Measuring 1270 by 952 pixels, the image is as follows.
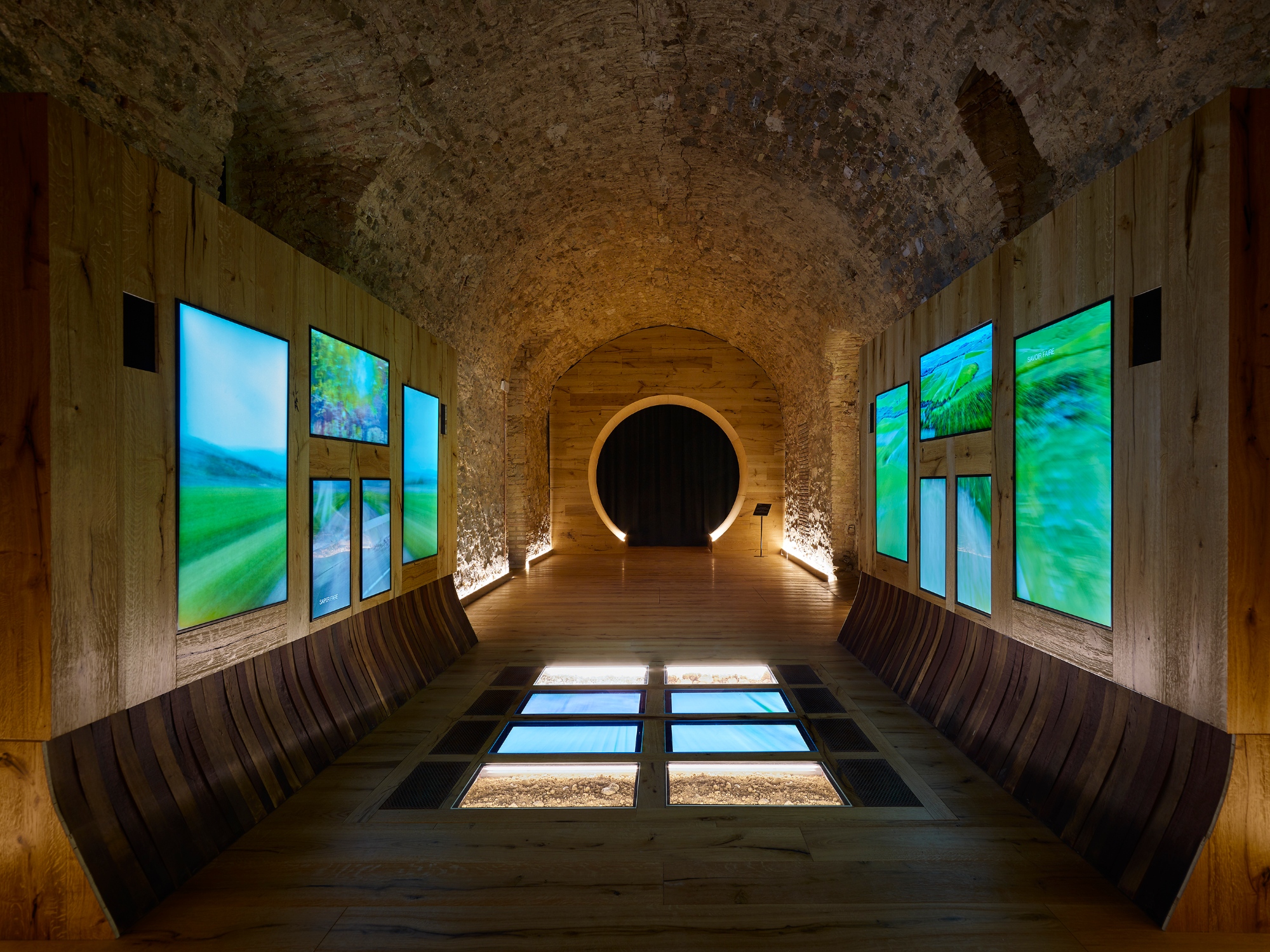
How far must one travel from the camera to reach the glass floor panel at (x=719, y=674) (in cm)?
354

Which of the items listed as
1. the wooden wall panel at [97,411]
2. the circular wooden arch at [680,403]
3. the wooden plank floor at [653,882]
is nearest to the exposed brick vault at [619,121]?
the wooden wall panel at [97,411]

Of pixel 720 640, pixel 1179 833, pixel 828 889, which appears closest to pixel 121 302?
pixel 828 889

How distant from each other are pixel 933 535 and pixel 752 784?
5.23ft

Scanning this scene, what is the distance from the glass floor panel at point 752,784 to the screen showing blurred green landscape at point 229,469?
1676mm

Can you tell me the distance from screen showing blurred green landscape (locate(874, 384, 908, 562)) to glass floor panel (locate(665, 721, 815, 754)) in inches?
51.0

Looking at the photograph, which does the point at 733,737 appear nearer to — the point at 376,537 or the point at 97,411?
the point at 376,537

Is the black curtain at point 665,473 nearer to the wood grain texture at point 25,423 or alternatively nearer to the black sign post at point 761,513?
the black sign post at point 761,513

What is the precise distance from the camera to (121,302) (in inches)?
67.4

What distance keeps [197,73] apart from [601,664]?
3468 mm

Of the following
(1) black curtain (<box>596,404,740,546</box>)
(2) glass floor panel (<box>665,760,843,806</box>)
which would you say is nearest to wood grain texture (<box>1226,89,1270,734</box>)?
(2) glass floor panel (<box>665,760,843,806</box>)

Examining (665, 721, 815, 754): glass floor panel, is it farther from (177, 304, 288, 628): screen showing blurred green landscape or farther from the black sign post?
the black sign post

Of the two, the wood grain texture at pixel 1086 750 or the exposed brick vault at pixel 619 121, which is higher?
the exposed brick vault at pixel 619 121

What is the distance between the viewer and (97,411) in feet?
5.40

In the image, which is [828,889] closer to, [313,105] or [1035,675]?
[1035,675]
